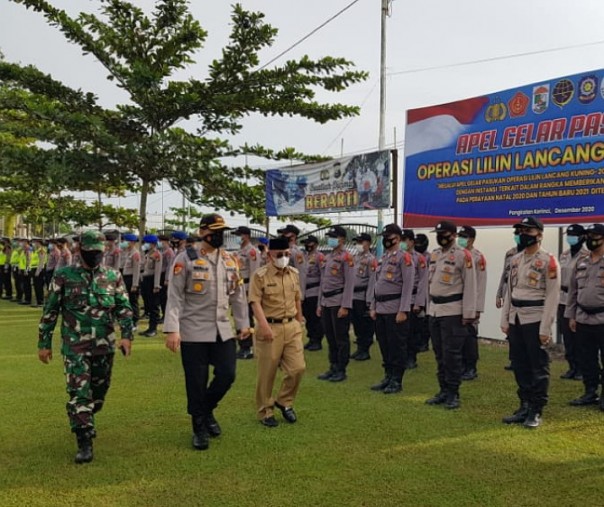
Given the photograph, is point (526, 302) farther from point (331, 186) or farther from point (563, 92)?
point (331, 186)

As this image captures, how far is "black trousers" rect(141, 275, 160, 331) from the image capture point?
432 inches

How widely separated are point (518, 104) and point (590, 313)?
170 inches

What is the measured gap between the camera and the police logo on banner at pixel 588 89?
26.7 ft

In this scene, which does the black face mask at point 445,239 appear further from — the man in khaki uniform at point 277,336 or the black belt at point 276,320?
the black belt at point 276,320

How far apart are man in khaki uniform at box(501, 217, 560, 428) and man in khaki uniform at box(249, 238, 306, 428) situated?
195 cm

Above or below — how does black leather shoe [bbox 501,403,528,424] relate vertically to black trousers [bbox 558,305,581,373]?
below

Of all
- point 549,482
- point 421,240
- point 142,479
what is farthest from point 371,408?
point 421,240

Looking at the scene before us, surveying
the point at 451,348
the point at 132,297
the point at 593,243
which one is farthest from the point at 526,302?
the point at 132,297

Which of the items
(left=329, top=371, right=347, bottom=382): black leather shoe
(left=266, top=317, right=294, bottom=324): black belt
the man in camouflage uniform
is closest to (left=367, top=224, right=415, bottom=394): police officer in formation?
(left=329, top=371, right=347, bottom=382): black leather shoe

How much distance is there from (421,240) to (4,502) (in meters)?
7.14

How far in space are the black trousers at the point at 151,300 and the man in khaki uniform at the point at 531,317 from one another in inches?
284

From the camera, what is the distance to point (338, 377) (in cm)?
713

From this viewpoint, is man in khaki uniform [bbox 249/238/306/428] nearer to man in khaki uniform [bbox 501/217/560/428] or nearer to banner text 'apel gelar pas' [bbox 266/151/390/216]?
man in khaki uniform [bbox 501/217/560/428]

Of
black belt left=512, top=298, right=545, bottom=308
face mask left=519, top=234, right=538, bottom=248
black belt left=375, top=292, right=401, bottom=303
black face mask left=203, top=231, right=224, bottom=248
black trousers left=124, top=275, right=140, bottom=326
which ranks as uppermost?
face mask left=519, top=234, right=538, bottom=248
